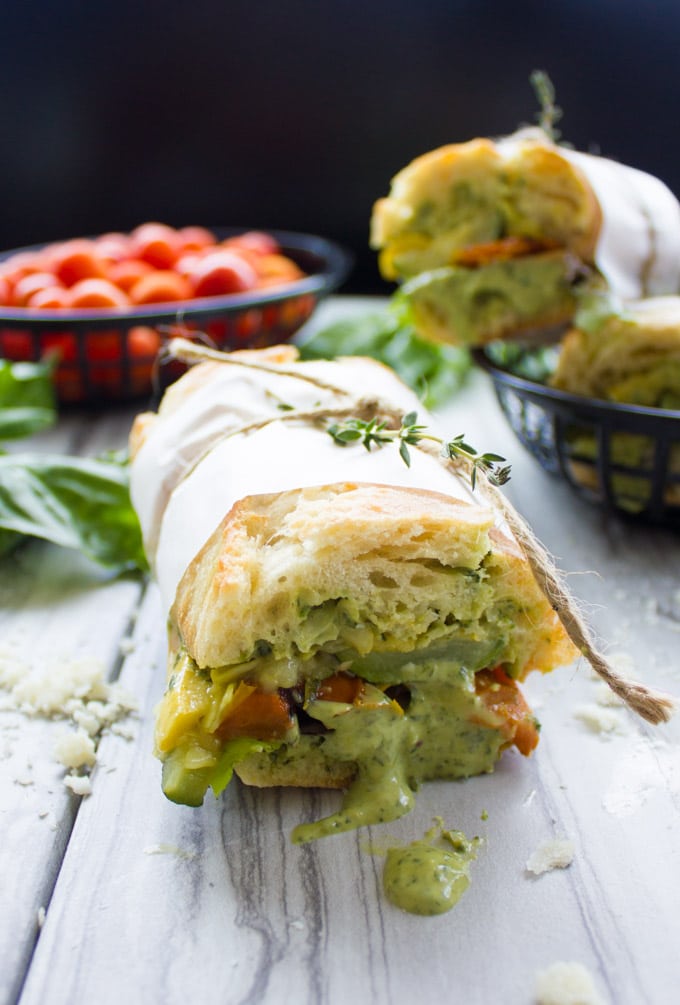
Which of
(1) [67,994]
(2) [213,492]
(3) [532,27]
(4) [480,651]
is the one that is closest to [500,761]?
(4) [480,651]

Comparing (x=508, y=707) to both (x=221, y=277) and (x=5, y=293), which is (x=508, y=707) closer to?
(x=221, y=277)

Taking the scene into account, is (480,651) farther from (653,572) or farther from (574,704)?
(653,572)

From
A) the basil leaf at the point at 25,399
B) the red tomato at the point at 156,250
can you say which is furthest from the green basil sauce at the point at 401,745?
the red tomato at the point at 156,250

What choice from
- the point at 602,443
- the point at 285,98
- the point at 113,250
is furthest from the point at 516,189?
the point at 285,98

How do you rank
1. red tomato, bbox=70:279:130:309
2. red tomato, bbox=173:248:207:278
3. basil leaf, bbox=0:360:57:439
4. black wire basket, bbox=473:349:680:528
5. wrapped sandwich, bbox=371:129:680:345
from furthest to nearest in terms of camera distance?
red tomato, bbox=173:248:207:278 < red tomato, bbox=70:279:130:309 < basil leaf, bbox=0:360:57:439 < wrapped sandwich, bbox=371:129:680:345 < black wire basket, bbox=473:349:680:528

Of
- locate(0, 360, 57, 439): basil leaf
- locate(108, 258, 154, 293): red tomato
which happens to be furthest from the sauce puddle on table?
locate(108, 258, 154, 293): red tomato

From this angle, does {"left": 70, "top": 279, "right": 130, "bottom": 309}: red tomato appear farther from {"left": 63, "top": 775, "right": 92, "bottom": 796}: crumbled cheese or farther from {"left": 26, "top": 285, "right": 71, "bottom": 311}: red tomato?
{"left": 63, "top": 775, "right": 92, "bottom": 796}: crumbled cheese
